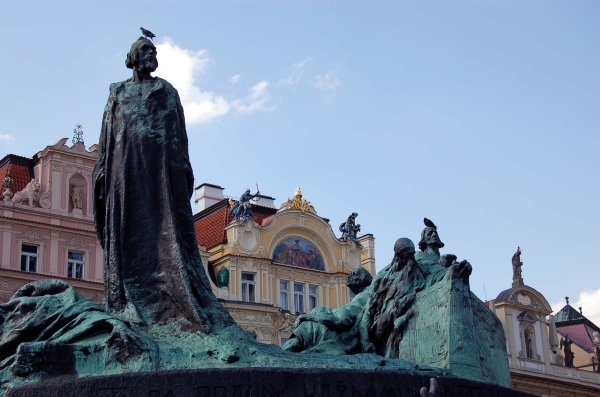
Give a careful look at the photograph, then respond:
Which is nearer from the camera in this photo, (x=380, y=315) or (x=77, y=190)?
(x=380, y=315)

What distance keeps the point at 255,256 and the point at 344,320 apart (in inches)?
1016

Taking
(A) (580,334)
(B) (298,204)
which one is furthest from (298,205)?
(A) (580,334)

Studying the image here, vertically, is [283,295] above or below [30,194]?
below

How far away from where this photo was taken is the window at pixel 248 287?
110 ft

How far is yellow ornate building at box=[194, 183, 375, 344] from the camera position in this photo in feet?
109

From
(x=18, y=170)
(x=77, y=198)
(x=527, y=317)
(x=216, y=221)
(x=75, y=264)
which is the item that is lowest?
(x=527, y=317)

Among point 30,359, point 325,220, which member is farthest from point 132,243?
point 325,220

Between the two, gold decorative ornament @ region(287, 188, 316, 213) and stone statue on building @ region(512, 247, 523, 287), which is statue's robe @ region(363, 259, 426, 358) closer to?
gold decorative ornament @ region(287, 188, 316, 213)

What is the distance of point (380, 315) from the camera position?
8.13 meters

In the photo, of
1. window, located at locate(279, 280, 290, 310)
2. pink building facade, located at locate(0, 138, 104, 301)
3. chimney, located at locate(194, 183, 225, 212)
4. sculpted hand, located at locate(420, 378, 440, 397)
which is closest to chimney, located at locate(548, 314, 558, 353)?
window, located at locate(279, 280, 290, 310)

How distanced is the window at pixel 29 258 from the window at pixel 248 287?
6.82 meters

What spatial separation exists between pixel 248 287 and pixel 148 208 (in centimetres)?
2695

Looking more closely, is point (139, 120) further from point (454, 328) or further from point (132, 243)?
point (454, 328)

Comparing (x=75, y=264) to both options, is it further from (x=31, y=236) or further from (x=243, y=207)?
(x=243, y=207)
